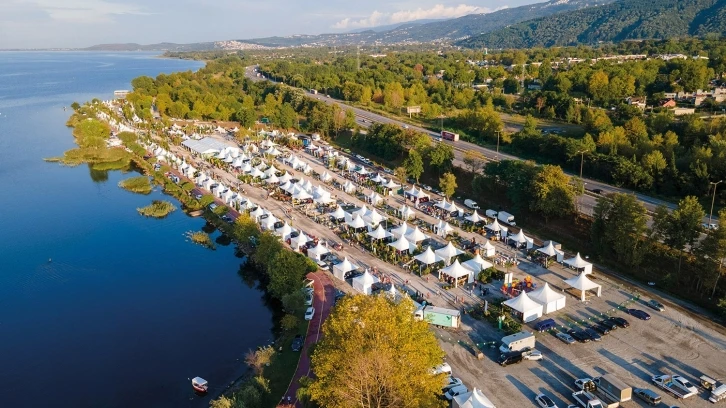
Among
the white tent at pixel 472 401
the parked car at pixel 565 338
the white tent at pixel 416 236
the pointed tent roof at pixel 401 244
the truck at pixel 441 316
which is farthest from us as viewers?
the white tent at pixel 416 236

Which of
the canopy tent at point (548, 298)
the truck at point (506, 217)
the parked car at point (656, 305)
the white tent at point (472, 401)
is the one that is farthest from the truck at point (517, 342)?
the truck at point (506, 217)

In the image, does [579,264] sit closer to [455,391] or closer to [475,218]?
[475,218]

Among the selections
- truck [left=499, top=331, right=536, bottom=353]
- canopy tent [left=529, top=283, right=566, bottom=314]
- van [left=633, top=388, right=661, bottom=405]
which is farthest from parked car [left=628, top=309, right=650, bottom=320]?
truck [left=499, top=331, right=536, bottom=353]

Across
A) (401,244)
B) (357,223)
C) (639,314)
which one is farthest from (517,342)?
(357,223)

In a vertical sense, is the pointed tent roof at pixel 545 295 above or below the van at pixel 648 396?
above

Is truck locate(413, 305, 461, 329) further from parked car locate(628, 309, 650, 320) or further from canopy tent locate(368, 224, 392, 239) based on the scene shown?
canopy tent locate(368, 224, 392, 239)

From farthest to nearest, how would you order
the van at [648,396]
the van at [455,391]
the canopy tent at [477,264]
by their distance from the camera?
1. the canopy tent at [477,264]
2. the van at [455,391]
3. the van at [648,396]

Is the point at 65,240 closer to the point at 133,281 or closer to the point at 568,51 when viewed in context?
the point at 133,281

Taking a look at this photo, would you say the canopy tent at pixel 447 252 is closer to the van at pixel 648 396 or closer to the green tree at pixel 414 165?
the van at pixel 648 396
